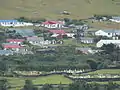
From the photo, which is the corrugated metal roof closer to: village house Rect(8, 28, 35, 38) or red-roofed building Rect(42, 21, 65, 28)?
village house Rect(8, 28, 35, 38)

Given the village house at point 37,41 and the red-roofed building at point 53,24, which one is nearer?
the village house at point 37,41

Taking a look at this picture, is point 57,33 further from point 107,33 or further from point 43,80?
point 43,80

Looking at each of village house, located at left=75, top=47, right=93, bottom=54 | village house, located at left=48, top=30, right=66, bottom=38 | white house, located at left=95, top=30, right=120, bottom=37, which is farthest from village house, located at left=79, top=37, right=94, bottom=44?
village house, located at left=75, top=47, right=93, bottom=54

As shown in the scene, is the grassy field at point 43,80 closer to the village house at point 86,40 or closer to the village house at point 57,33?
the village house at point 86,40

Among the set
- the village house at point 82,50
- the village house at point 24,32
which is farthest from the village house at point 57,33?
the village house at point 82,50

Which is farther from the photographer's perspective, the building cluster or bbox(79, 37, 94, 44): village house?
bbox(79, 37, 94, 44): village house

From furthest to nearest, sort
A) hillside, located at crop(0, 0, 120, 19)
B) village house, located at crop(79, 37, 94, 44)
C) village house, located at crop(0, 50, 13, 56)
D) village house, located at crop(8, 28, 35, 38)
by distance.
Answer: hillside, located at crop(0, 0, 120, 19), village house, located at crop(8, 28, 35, 38), village house, located at crop(79, 37, 94, 44), village house, located at crop(0, 50, 13, 56)

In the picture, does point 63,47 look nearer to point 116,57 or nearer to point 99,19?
point 116,57

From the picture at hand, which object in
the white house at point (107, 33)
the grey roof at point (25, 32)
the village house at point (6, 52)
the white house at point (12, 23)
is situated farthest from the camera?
the white house at point (12, 23)

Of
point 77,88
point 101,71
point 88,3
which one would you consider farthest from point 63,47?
point 88,3
